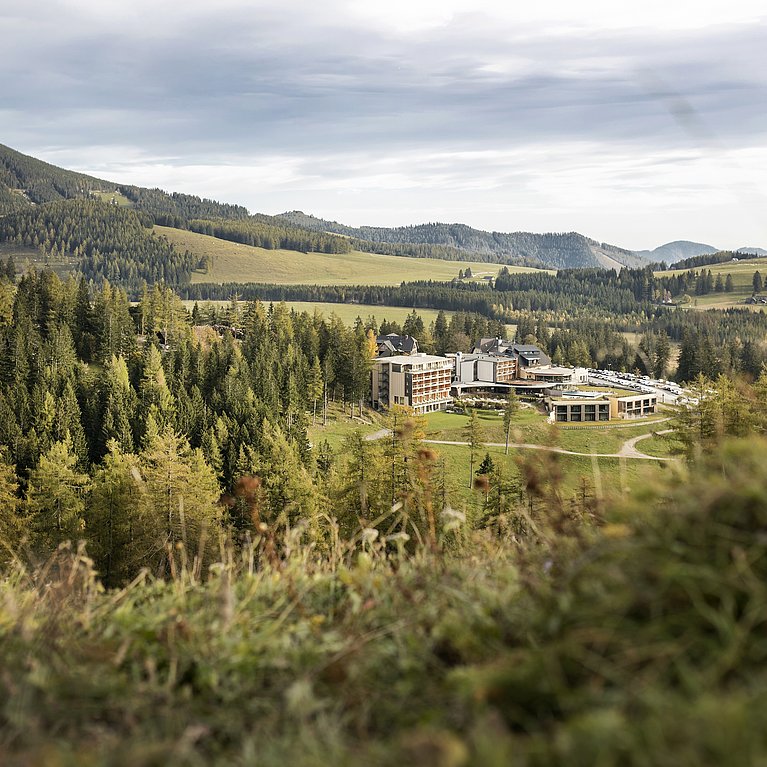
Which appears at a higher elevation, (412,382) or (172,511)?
(172,511)

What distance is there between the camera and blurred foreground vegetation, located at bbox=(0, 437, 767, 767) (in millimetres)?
2084

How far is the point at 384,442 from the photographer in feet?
108

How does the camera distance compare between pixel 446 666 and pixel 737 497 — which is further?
pixel 446 666

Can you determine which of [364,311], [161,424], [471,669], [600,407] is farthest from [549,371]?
[471,669]

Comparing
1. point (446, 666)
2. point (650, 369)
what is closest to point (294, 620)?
point (446, 666)

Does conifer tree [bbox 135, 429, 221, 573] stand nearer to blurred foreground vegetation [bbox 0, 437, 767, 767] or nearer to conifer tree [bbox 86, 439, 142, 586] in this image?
conifer tree [bbox 86, 439, 142, 586]

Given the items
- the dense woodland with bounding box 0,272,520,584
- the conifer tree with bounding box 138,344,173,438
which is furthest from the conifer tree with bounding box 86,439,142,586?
the conifer tree with bounding box 138,344,173,438

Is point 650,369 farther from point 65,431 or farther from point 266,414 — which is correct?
point 65,431

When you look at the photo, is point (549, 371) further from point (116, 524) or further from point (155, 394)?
point (116, 524)

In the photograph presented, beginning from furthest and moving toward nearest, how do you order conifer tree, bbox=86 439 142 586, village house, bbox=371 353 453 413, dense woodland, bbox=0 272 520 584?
village house, bbox=371 353 453 413
dense woodland, bbox=0 272 520 584
conifer tree, bbox=86 439 142 586

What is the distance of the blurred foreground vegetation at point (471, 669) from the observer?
208cm

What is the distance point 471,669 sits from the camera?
2699 mm

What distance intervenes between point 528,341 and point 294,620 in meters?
128

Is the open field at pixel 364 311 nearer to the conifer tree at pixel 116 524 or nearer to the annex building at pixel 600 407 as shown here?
the annex building at pixel 600 407
